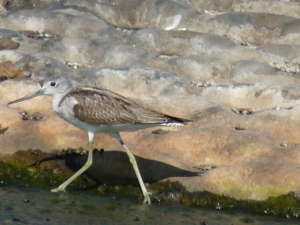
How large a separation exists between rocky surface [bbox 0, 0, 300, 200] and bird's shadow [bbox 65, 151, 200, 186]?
0.16m

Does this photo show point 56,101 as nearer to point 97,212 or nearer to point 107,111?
point 107,111

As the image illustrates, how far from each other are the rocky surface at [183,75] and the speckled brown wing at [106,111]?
34.1 inches

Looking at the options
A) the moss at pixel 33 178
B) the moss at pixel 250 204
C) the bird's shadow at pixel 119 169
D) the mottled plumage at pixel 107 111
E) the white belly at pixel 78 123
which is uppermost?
the mottled plumage at pixel 107 111

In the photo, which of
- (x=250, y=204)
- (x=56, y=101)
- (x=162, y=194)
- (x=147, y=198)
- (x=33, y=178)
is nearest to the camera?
(x=250, y=204)

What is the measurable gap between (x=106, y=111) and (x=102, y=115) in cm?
11

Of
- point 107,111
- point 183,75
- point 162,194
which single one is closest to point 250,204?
point 162,194

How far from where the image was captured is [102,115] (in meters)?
9.42

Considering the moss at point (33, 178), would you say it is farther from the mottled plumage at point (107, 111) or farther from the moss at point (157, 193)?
the mottled plumage at point (107, 111)

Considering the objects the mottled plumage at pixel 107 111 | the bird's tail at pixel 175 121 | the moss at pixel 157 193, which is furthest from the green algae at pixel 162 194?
the mottled plumage at pixel 107 111

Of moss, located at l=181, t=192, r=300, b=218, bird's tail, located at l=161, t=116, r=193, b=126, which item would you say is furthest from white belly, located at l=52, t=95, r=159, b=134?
moss, located at l=181, t=192, r=300, b=218

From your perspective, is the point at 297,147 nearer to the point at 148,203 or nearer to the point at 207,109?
the point at 207,109

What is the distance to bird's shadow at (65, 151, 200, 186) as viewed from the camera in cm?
959

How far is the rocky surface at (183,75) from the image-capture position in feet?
32.2

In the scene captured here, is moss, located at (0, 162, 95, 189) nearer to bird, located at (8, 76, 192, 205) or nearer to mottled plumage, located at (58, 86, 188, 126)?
bird, located at (8, 76, 192, 205)
